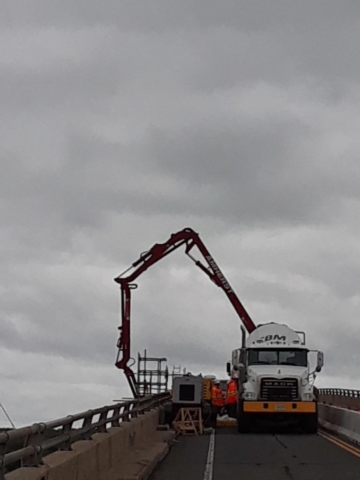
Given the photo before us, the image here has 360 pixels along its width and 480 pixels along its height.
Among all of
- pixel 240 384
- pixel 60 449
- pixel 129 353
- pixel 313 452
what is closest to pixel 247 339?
pixel 240 384

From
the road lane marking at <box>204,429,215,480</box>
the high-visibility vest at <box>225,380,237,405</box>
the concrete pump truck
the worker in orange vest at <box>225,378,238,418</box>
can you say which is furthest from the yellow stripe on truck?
the high-visibility vest at <box>225,380,237,405</box>

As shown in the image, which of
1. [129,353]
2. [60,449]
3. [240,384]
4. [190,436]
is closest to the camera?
[60,449]

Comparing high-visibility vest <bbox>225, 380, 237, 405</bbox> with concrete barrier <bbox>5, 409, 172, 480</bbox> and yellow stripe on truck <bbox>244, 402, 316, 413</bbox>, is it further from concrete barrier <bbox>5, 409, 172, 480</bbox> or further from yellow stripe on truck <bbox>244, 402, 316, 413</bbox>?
concrete barrier <bbox>5, 409, 172, 480</bbox>

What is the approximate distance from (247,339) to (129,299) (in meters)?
8.69

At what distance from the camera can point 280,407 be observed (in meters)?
34.4

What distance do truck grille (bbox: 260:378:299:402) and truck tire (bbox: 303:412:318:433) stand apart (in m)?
0.94

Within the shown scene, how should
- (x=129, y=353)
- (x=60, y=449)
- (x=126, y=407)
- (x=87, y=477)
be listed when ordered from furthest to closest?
1. (x=129, y=353)
2. (x=126, y=407)
3. (x=87, y=477)
4. (x=60, y=449)

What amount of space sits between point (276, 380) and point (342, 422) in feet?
9.81

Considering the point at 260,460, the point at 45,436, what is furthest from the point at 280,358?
the point at 45,436

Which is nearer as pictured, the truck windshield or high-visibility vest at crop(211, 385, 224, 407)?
the truck windshield

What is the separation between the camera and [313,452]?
2416 cm

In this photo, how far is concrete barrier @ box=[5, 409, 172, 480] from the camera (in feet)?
35.3

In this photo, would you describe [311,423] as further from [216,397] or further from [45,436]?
[45,436]

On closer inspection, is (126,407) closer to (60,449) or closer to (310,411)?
(60,449)
